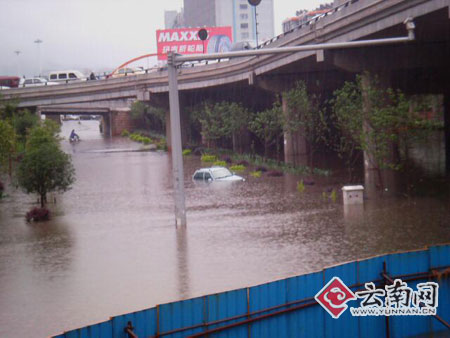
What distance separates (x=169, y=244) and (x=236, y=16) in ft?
388

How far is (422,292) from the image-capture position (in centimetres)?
1173

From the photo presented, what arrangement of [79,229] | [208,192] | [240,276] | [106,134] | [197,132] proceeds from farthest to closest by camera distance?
1. [106,134]
2. [197,132]
3. [208,192]
4. [79,229]
5. [240,276]

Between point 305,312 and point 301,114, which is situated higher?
point 301,114

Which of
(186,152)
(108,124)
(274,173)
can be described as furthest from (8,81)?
(274,173)

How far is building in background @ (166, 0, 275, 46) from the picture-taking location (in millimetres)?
130625

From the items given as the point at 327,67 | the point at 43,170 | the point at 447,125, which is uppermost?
the point at 327,67

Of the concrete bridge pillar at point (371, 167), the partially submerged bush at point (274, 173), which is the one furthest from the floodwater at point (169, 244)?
the partially submerged bush at point (274, 173)

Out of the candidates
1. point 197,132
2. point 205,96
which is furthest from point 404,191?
point 197,132

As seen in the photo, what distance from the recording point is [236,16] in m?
134

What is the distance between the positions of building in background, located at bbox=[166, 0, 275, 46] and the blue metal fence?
4714 inches

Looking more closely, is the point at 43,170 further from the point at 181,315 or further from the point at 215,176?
the point at 181,315

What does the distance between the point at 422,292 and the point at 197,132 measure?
62.7m

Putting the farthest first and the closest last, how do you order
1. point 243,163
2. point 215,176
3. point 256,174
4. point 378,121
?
point 243,163 < point 256,174 < point 215,176 < point 378,121

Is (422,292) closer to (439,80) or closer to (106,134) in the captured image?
(439,80)
